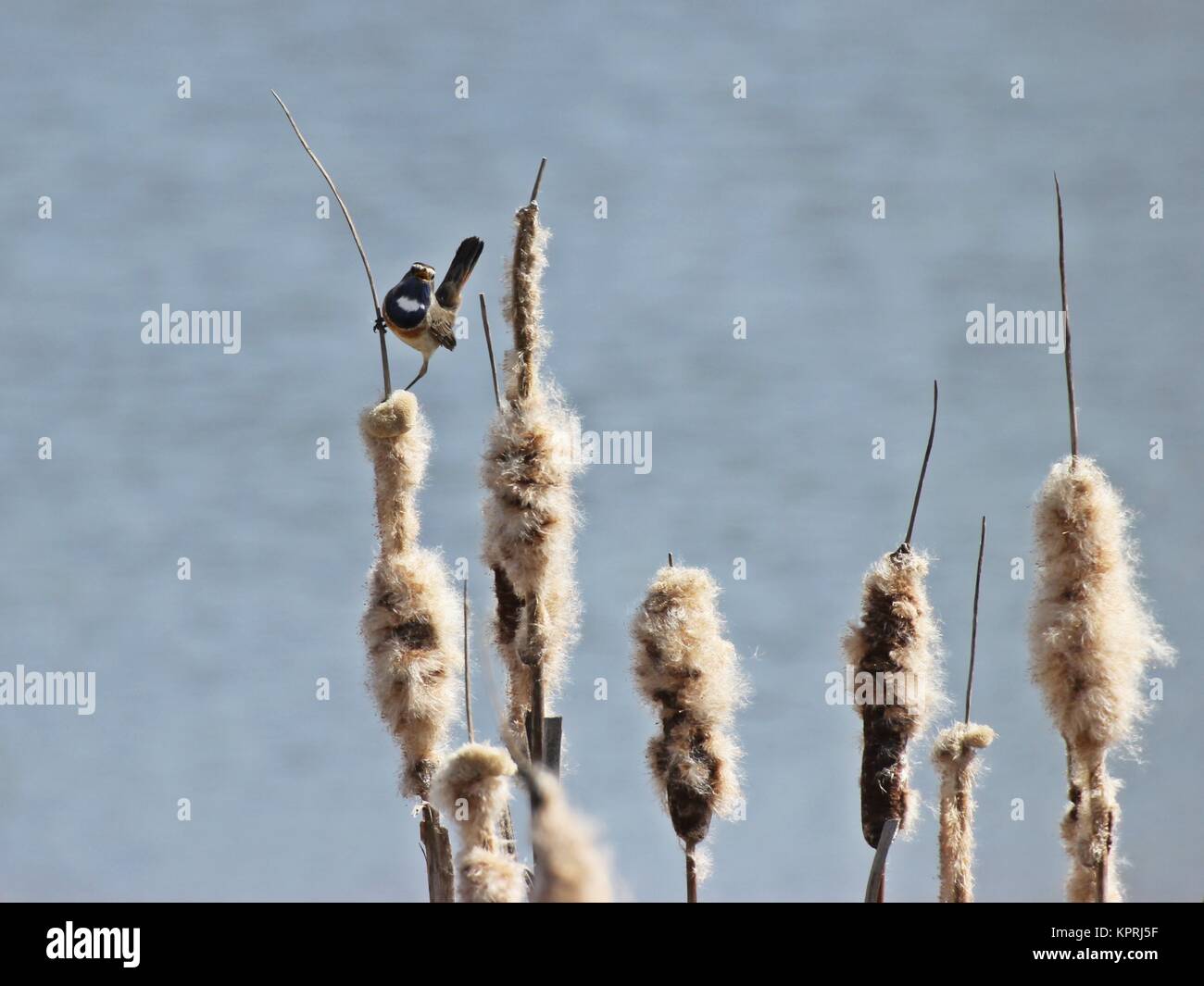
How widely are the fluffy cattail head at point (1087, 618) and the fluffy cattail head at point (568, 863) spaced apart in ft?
4.61

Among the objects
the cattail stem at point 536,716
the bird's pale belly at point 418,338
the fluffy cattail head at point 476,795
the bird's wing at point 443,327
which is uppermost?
the bird's wing at point 443,327

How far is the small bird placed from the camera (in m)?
3.88

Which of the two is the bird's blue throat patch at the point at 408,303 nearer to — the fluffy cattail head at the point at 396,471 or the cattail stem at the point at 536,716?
the fluffy cattail head at the point at 396,471

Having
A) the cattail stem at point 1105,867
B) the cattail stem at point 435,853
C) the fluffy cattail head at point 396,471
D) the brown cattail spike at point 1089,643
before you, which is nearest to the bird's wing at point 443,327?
the fluffy cattail head at point 396,471

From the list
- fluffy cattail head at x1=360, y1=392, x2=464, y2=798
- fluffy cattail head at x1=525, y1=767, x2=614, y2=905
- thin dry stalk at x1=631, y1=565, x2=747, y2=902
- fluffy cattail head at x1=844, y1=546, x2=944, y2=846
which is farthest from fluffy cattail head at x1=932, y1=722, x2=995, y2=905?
fluffy cattail head at x1=525, y1=767, x2=614, y2=905

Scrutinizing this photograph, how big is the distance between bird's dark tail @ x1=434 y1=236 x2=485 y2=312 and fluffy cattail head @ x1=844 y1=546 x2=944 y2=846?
1208 millimetres

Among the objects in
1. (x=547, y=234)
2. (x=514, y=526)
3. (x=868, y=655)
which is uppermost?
(x=547, y=234)

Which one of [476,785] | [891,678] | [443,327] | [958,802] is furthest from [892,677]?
[443,327]

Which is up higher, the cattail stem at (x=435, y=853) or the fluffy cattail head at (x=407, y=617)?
the fluffy cattail head at (x=407, y=617)

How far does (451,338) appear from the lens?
13.1ft

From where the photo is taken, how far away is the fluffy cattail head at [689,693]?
373cm
